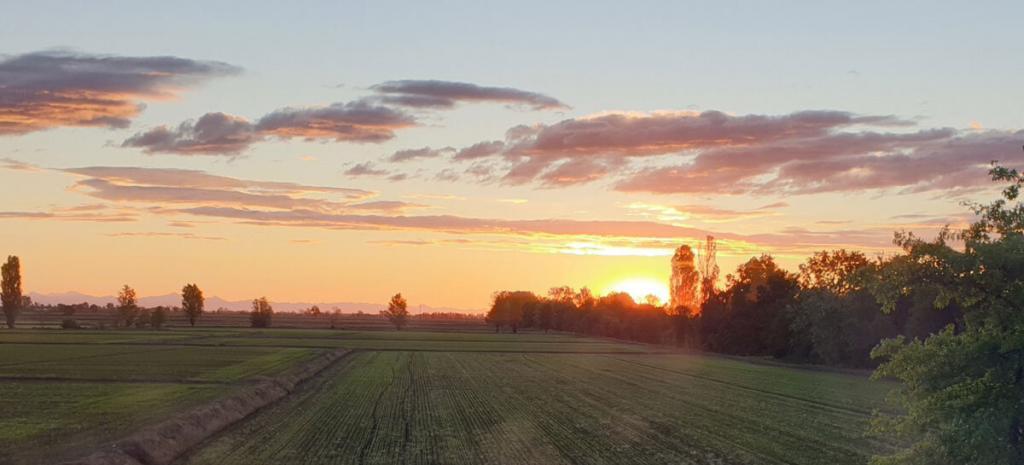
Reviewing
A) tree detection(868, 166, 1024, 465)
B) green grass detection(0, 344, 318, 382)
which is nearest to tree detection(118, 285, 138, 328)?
green grass detection(0, 344, 318, 382)

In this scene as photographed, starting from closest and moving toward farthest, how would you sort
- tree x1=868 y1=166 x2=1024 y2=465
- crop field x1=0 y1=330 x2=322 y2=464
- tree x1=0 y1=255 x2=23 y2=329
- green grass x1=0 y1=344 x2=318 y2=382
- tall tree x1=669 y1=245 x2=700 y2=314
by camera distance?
1. tree x1=868 y1=166 x2=1024 y2=465
2. crop field x1=0 y1=330 x2=322 y2=464
3. green grass x1=0 y1=344 x2=318 y2=382
4. tall tree x1=669 y1=245 x2=700 y2=314
5. tree x1=0 y1=255 x2=23 y2=329

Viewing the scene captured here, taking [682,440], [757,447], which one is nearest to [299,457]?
[682,440]

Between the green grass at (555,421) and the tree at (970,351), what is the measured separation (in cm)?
1147

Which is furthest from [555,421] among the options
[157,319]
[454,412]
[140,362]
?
[157,319]

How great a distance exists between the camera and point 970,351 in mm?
16172

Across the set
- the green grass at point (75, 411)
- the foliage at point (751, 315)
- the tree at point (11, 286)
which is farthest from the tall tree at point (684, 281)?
the tree at point (11, 286)

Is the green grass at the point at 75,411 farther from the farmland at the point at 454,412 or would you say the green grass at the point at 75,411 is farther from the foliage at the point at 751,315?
the foliage at the point at 751,315

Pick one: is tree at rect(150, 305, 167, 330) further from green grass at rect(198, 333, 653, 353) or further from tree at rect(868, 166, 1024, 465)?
tree at rect(868, 166, 1024, 465)

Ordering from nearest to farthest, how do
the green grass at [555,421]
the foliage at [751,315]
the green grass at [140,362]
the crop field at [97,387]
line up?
1. the green grass at [555,421]
2. the crop field at [97,387]
3. the green grass at [140,362]
4. the foliage at [751,315]

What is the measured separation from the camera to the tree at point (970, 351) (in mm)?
15727

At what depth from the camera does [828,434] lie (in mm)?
34062

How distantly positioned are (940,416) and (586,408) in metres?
26.6

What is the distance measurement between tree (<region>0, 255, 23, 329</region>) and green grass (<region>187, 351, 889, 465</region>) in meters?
145

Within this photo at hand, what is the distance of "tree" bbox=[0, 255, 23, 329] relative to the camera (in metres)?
176
